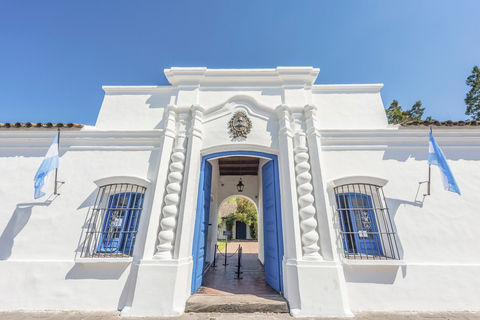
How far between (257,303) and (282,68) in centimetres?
545

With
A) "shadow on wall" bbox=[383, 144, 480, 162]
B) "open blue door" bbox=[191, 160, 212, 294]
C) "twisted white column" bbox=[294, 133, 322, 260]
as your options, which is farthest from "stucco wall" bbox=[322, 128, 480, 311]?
"open blue door" bbox=[191, 160, 212, 294]

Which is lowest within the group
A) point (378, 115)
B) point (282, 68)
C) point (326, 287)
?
point (326, 287)

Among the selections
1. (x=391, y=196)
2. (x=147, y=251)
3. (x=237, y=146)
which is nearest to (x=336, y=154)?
(x=391, y=196)

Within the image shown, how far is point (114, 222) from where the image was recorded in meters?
4.70

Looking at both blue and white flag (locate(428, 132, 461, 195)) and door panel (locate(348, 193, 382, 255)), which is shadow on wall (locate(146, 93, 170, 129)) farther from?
blue and white flag (locate(428, 132, 461, 195))

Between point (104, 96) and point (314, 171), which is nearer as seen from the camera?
point (314, 171)

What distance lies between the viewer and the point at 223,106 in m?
5.16

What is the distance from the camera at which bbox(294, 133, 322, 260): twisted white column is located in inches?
155

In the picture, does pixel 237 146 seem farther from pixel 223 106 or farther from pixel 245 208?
pixel 245 208

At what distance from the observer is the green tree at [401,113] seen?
12391 mm

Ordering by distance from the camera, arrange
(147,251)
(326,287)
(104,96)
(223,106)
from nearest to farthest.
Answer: (326,287), (147,251), (223,106), (104,96)

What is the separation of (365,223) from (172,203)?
170 inches

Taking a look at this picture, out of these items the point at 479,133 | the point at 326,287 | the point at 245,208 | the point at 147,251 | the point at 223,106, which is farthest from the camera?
the point at 245,208

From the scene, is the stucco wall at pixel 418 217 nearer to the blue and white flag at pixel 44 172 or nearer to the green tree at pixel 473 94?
the blue and white flag at pixel 44 172
